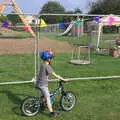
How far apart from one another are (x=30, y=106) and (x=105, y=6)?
70.8m

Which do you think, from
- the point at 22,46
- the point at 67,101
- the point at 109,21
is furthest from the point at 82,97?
the point at 22,46

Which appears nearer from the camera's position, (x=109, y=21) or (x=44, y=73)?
(x=44, y=73)

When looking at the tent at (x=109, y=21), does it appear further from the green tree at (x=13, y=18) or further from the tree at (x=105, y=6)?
the tree at (x=105, y=6)

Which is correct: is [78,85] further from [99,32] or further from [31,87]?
[99,32]

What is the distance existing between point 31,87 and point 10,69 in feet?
13.2

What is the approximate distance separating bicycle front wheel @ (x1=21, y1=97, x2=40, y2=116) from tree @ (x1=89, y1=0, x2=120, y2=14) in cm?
6969

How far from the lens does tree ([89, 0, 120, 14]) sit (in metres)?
75.5

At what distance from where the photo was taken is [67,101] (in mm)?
7758

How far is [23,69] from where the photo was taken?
13.9 meters

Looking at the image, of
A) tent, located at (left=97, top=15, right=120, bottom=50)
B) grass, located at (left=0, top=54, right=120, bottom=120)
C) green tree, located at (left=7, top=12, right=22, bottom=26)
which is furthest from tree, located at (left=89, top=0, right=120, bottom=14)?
grass, located at (left=0, top=54, right=120, bottom=120)

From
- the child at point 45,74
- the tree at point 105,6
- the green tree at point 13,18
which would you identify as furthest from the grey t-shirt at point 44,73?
the tree at point 105,6

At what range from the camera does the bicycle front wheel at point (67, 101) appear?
25.0 feet

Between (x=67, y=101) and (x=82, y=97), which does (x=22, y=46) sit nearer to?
(x=82, y=97)

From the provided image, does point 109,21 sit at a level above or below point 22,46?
above
